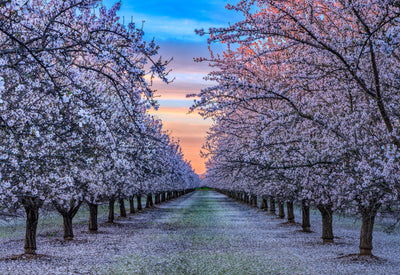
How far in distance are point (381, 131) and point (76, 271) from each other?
11.4 metres

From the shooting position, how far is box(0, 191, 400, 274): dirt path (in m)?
15.0

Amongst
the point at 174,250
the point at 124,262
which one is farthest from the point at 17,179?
the point at 174,250

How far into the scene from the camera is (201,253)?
720 inches

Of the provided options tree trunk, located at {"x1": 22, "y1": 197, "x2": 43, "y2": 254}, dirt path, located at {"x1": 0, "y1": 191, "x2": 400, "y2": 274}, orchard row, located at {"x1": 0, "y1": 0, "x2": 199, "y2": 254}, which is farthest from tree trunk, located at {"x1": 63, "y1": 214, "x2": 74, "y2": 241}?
tree trunk, located at {"x1": 22, "y1": 197, "x2": 43, "y2": 254}

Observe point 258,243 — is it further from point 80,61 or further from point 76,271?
point 80,61

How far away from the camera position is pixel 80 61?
1828 cm

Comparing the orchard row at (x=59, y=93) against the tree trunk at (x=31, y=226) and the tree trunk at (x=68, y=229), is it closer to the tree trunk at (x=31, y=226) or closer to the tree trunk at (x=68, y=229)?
the tree trunk at (x=31, y=226)

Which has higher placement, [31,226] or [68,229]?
[31,226]

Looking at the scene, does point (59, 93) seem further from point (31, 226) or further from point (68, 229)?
point (68, 229)

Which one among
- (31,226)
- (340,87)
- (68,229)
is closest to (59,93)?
(340,87)

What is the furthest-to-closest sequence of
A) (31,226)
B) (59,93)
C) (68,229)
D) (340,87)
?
(68,229)
(31,226)
(340,87)
(59,93)

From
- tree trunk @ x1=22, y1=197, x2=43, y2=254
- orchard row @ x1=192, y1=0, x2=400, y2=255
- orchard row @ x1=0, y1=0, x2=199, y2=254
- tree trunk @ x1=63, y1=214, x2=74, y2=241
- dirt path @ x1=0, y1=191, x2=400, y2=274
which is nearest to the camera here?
orchard row @ x1=0, y1=0, x2=199, y2=254

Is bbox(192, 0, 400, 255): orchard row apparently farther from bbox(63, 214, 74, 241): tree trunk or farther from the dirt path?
bbox(63, 214, 74, 241): tree trunk

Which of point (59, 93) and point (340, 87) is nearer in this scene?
point (59, 93)
